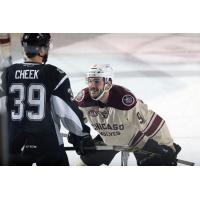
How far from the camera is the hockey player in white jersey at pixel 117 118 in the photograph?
17.6 feet

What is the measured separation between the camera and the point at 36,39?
5.35m

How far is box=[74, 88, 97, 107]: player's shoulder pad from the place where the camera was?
5348mm

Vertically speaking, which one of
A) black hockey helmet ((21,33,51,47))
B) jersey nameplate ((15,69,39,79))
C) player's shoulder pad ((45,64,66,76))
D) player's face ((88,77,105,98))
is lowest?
player's face ((88,77,105,98))

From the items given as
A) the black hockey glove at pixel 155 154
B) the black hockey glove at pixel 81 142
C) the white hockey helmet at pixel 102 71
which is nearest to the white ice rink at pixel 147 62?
the white hockey helmet at pixel 102 71

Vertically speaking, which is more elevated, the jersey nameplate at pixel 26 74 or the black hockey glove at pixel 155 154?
the jersey nameplate at pixel 26 74

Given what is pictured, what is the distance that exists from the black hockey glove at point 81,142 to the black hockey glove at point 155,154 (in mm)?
366

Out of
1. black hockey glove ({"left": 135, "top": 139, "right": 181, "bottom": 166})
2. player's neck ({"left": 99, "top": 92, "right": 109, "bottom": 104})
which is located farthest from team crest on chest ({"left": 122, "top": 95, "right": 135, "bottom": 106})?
black hockey glove ({"left": 135, "top": 139, "right": 181, "bottom": 166})

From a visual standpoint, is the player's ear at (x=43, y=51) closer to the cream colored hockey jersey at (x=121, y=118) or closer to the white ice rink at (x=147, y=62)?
the white ice rink at (x=147, y=62)

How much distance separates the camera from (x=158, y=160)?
5.41 m

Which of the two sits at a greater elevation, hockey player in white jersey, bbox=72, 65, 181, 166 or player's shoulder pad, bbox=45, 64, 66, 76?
player's shoulder pad, bbox=45, 64, 66, 76

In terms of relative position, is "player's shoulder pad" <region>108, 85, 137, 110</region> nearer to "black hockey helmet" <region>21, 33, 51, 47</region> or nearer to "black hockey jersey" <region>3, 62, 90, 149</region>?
"black hockey jersey" <region>3, 62, 90, 149</region>

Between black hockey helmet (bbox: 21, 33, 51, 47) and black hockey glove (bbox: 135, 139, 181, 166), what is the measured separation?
1110 mm

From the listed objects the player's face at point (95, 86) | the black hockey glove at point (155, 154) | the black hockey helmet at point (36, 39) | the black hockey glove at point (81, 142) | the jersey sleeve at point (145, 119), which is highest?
the black hockey helmet at point (36, 39)
